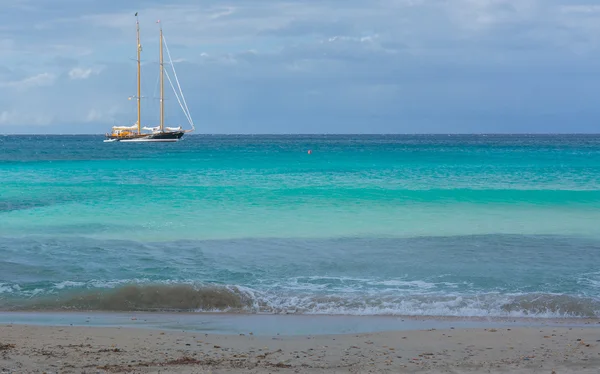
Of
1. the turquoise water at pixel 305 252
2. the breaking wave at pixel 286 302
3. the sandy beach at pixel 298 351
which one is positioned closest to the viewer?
the sandy beach at pixel 298 351

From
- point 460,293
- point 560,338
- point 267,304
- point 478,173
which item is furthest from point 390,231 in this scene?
point 478,173

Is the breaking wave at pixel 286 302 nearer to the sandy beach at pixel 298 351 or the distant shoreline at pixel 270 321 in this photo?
the distant shoreline at pixel 270 321

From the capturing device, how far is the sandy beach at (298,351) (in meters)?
6.65

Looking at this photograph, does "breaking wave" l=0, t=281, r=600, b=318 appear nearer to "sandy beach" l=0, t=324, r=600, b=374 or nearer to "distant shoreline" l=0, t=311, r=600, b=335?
"distant shoreline" l=0, t=311, r=600, b=335

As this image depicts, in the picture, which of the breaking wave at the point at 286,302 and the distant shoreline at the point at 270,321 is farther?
the breaking wave at the point at 286,302

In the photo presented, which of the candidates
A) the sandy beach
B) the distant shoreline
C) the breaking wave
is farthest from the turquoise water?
the sandy beach

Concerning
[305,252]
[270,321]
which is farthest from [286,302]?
[305,252]

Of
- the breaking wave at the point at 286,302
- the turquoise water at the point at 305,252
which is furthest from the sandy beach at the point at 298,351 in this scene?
the turquoise water at the point at 305,252

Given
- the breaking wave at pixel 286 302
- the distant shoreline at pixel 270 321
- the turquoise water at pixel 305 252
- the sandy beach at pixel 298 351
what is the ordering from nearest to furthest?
the sandy beach at pixel 298 351 → the distant shoreline at pixel 270 321 → the breaking wave at pixel 286 302 → the turquoise water at pixel 305 252

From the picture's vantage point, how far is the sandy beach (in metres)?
6.65

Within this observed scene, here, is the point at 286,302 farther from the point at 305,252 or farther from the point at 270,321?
the point at 305,252

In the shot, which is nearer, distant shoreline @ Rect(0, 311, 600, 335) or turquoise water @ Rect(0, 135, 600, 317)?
distant shoreline @ Rect(0, 311, 600, 335)

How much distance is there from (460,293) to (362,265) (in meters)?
2.55

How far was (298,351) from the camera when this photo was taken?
743 centimetres
